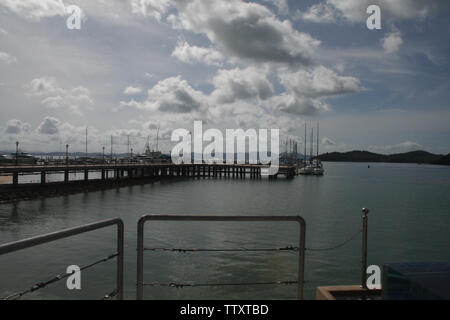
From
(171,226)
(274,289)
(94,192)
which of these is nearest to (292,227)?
(171,226)

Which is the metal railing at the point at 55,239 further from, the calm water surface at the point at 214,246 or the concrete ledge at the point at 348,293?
the calm water surface at the point at 214,246

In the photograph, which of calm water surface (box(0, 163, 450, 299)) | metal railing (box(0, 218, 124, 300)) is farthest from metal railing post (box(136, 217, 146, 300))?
calm water surface (box(0, 163, 450, 299))

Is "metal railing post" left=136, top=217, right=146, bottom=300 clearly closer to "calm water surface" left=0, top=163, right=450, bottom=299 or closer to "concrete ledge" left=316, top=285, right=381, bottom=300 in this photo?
"concrete ledge" left=316, top=285, right=381, bottom=300

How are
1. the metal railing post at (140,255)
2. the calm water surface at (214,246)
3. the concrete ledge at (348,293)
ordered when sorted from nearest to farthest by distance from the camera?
the metal railing post at (140,255), the concrete ledge at (348,293), the calm water surface at (214,246)

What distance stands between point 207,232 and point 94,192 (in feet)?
97.9

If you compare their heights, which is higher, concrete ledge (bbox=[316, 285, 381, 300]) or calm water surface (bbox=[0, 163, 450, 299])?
concrete ledge (bbox=[316, 285, 381, 300])

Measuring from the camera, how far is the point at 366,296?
3.96 metres

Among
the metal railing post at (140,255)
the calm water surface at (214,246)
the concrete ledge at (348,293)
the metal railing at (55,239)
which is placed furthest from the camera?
the calm water surface at (214,246)

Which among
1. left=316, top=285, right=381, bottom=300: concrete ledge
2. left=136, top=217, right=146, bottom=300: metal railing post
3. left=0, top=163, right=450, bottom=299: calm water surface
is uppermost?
left=136, top=217, right=146, bottom=300: metal railing post

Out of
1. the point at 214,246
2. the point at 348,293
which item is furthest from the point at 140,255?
the point at 214,246

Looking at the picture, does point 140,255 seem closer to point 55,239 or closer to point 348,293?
point 55,239

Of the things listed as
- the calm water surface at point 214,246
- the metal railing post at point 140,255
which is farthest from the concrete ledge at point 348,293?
the calm water surface at point 214,246
